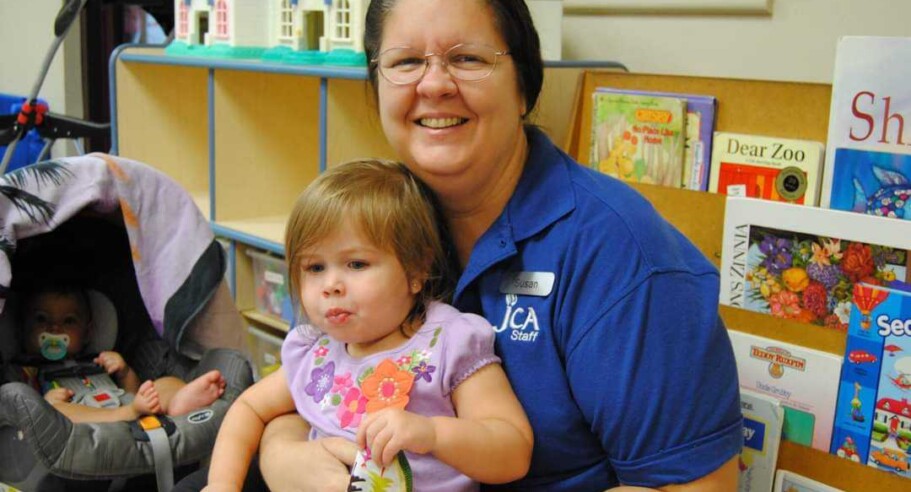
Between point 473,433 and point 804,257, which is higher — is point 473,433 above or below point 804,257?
below

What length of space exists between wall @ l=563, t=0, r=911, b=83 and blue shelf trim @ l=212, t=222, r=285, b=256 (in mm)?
966

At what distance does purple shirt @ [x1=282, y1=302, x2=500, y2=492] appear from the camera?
117 cm

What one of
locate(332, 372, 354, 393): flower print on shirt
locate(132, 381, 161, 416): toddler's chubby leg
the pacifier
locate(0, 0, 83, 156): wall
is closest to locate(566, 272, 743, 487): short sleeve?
locate(332, 372, 354, 393): flower print on shirt

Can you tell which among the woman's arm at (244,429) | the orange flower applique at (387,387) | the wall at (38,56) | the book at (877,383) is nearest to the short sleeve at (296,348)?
the woman's arm at (244,429)

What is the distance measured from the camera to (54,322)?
1.89 meters

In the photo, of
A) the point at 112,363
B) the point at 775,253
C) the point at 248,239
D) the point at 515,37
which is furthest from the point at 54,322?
the point at 775,253

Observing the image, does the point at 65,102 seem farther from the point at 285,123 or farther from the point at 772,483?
the point at 772,483

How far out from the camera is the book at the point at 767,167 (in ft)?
A: 5.00

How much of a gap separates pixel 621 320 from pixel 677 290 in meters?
0.08

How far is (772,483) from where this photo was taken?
4.91 ft

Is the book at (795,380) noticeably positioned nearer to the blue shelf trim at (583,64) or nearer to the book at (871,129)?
the book at (871,129)

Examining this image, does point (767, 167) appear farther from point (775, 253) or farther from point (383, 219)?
point (383, 219)

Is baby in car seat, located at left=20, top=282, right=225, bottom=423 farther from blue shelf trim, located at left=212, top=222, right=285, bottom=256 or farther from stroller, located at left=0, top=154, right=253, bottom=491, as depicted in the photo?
blue shelf trim, located at left=212, top=222, right=285, bottom=256

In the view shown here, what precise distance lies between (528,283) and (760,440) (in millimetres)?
589
